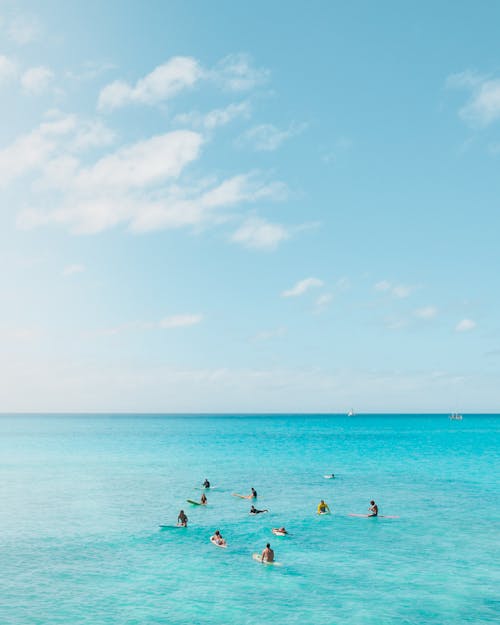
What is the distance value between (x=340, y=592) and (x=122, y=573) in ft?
39.0

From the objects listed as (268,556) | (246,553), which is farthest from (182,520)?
(268,556)

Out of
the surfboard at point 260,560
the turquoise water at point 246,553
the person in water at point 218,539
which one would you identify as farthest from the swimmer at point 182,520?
the surfboard at point 260,560

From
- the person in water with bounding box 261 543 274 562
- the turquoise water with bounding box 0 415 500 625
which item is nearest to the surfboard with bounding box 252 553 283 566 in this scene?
the person in water with bounding box 261 543 274 562

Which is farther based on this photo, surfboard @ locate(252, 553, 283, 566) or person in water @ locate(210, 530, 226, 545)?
person in water @ locate(210, 530, 226, 545)

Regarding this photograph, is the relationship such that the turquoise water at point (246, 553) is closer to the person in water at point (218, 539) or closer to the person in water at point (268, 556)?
the person in water at point (268, 556)

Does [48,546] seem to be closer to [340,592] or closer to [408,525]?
[340,592]

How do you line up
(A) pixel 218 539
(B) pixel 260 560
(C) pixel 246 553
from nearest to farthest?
(B) pixel 260 560
(C) pixel 246 553
(A) pixel 218 539

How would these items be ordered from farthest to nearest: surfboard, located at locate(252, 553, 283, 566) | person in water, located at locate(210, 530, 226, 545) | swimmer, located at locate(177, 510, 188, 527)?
swimmer, located at locate(177, 510, 188, 527), person in water, located at locate(210, 530, 226, 545), surfboard, located at locate(252, 553, 283, 566)

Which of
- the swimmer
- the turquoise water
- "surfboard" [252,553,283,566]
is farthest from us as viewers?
the swimmer

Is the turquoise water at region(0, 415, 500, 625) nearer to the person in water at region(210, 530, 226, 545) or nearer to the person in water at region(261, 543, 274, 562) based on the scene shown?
the person in water at region(261, 543, 274, 562)

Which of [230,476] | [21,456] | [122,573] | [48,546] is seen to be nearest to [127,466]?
[230,476]

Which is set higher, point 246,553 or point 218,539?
point 218,539

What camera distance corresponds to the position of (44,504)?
4703 cm

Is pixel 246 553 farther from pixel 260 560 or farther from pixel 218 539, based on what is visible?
pixel 218 539
